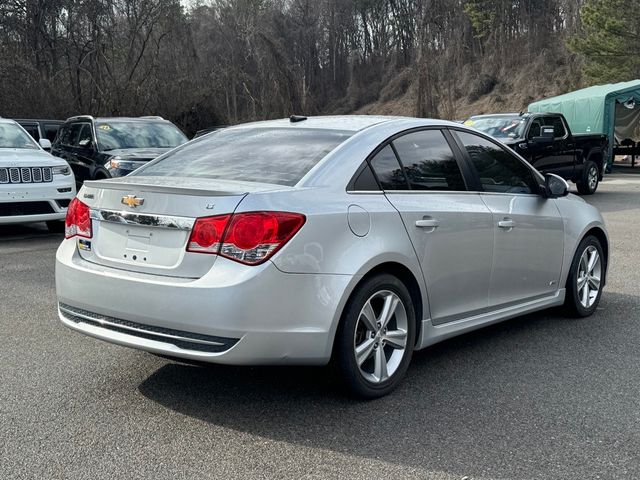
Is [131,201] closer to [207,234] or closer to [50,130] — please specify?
[207,234]

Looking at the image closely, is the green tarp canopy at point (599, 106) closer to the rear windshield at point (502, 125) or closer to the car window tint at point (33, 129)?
the rear windshield at point (502, 125)

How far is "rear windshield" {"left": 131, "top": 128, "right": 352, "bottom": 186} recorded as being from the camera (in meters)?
4.23

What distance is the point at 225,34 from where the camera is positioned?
49250 millimetres

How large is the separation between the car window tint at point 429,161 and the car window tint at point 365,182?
0.35m

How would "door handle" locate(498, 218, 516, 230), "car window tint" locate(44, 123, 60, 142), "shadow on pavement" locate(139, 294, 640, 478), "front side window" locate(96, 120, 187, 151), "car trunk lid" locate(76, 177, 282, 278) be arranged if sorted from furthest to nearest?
"car window tint" locate(44, 123, 60, 142)
"front side window" locate(96, 120, 187, 151)
"door handle" locate(498, 218, 516, 230)
"car trunk lid" locate(76, 177, 282, 278)
"shadow on pavement" locate(139, 294, 640, 478)

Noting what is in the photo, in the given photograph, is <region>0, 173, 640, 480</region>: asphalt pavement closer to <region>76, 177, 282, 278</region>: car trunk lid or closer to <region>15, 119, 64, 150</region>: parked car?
<region>76, 177, 282, 278</region>: car trunk lid

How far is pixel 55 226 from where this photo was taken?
38.2 ft

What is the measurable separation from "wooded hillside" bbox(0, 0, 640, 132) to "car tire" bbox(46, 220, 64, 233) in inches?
545

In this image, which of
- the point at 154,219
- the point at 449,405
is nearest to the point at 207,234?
the point at 154,219

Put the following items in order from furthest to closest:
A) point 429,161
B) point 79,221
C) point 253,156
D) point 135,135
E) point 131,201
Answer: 1. point 135,135
2. point 429,161
3. point 253,156
4. point 79,221
5. point 131,201

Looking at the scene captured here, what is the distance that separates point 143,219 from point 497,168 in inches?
106

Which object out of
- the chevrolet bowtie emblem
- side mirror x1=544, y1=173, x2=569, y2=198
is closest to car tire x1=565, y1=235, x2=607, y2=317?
side mirror x1=544, y1=173, x2=569, y2=198

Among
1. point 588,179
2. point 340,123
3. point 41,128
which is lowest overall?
point 588,179

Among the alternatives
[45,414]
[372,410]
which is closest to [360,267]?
[372,410]
